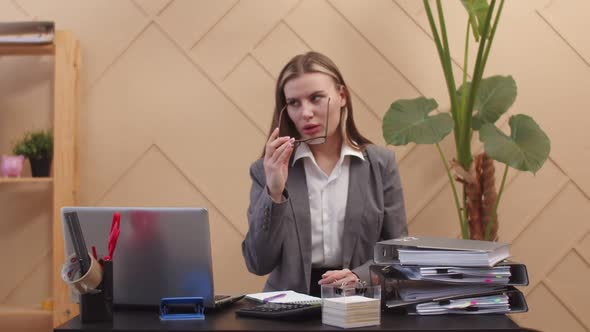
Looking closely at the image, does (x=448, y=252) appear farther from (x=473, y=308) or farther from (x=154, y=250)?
(x=154, y=250)

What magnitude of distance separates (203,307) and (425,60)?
1750mm

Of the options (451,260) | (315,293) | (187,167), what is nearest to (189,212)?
(451,260)

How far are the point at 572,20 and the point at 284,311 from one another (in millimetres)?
2117

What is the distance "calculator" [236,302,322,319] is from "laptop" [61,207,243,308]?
117 mm

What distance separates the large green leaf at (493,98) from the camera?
2.61 m

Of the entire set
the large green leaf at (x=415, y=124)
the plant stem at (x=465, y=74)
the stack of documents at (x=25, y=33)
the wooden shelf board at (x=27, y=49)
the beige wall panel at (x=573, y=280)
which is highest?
the stack of documents at (x=25, y=33)

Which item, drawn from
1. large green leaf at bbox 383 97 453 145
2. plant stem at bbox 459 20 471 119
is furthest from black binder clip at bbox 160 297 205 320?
plant stem at bbox 459 20 471 119

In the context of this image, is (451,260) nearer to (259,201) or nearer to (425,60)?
(259,201)


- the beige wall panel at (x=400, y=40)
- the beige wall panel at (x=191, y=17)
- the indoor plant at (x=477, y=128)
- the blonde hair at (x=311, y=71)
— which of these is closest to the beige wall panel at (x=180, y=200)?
the beige wall panel at (x=191, y=17)

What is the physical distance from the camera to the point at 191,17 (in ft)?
9.59

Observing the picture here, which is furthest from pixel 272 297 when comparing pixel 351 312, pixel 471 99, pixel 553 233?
pixel 553 233

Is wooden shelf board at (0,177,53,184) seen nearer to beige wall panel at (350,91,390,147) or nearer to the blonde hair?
the blonde hair

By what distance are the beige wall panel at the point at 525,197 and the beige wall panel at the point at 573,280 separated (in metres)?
0.23

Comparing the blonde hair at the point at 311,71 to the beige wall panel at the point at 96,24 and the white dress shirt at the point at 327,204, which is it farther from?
the beige wall panel at the point at 96,24
